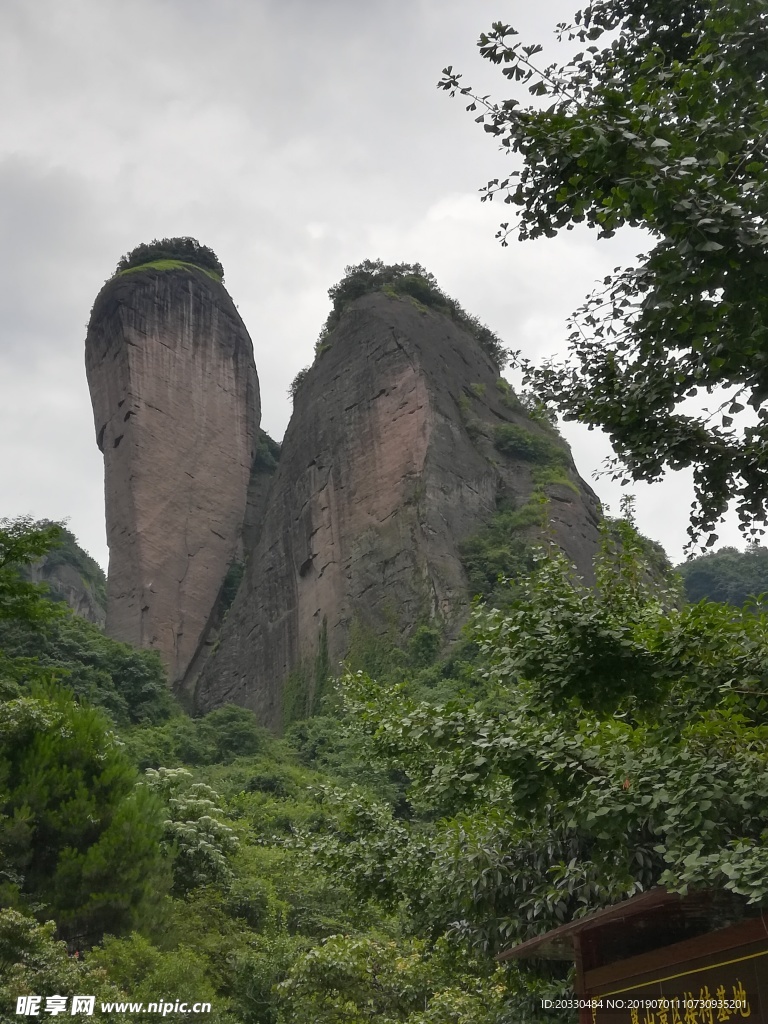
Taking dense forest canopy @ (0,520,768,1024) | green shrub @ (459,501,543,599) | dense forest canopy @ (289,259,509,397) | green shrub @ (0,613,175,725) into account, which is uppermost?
dense forest canopy @ (289,259,509,397)

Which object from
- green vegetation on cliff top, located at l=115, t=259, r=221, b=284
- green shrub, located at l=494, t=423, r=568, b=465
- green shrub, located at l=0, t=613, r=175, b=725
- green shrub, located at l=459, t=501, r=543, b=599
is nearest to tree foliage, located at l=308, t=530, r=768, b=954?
green shrub, located at l=0, t=613, r=175, b=725

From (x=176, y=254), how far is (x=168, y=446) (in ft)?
31.7

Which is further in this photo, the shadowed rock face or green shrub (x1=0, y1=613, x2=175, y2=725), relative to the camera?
the shadowed rock face

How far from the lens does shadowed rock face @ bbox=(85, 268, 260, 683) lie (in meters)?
38.3

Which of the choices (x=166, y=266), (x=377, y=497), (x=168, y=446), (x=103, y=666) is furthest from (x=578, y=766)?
(x=166, y=266)

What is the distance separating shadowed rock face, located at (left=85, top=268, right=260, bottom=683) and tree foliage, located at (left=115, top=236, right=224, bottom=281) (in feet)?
5.45

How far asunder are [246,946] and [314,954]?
3.81 m

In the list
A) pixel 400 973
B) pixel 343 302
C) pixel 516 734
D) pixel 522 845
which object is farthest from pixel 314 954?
pixel 343 302

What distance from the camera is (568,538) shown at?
108 feet

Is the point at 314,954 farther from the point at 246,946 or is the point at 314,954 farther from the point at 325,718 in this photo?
the point at 325,718

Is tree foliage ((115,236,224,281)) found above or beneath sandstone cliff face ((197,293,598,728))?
above

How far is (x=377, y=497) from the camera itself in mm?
33781

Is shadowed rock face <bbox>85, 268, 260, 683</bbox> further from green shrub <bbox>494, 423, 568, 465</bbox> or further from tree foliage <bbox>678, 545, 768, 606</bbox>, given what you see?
tree foliage <bbox>678, 545, 768, 606</bbox>

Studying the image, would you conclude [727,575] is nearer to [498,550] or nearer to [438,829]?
[498,550]
